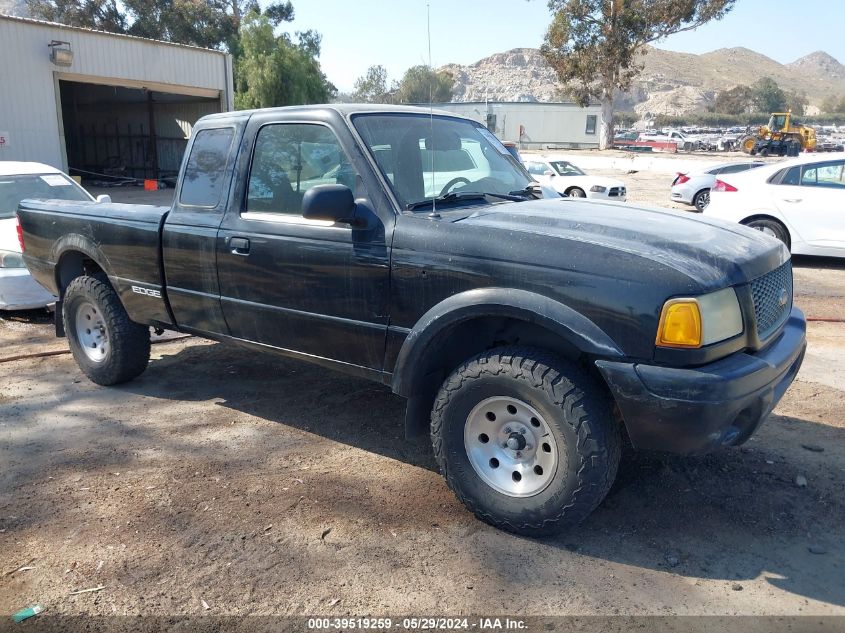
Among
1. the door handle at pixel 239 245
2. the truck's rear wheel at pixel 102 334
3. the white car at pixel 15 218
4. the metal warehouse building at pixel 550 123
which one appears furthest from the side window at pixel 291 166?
the metal warehouse building at pixel 550 123

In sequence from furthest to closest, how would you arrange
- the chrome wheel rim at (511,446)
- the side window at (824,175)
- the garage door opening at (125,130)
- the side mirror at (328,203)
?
the garage door opening at (125,130)
the side window at (824,175)
the side mirror at (328,203)
the chrome wheel rim at (511,446)

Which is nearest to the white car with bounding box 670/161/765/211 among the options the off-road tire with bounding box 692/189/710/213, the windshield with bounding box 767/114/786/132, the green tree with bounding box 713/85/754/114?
the off-road tire with bounding box 692/189/710/213

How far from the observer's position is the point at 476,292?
3.37 m

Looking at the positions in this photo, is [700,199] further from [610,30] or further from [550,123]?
[550,123]

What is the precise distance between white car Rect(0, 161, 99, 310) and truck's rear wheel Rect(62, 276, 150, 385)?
2.04 m

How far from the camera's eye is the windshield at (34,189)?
838 centimetres

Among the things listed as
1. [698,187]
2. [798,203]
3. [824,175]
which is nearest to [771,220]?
[798,203]

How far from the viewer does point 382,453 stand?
4.44m

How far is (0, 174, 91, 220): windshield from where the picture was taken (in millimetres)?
8383

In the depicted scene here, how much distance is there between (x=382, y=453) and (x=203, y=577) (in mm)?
Answer: 1483

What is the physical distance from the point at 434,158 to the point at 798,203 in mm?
8326

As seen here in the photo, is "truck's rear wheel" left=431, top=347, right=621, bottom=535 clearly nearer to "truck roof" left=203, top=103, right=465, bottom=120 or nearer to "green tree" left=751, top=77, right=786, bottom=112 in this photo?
"truck roof" left=203, top=103, right=465, bottom=120

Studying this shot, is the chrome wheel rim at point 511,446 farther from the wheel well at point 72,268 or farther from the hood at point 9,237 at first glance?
the hood at point 9,237

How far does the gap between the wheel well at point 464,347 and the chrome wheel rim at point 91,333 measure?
298cm
